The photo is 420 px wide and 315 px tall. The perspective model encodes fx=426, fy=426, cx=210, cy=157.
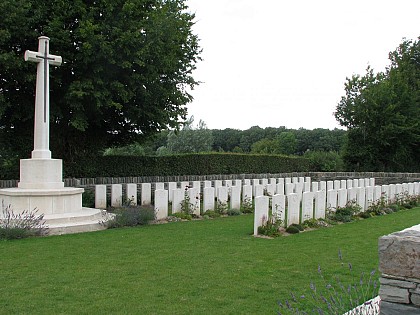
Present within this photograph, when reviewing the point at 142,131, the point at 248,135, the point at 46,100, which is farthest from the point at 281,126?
the point at 46,100

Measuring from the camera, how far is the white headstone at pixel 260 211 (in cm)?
857

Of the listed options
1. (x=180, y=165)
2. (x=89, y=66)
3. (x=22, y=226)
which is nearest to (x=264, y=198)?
(x=22, y=226)

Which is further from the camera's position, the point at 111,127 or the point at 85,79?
the point at 111,127

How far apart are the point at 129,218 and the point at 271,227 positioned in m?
3.33

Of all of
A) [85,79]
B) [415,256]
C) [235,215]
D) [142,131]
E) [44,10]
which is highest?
[44,10]

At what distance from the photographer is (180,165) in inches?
686

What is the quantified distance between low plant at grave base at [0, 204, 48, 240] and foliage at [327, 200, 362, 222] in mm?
6938

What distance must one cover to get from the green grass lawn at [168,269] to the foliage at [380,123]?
625 inches

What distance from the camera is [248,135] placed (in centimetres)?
6266

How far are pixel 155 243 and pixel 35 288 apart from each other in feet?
9.68

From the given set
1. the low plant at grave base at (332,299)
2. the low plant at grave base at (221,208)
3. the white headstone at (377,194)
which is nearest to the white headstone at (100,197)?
the low plant at grave base at (221,208)

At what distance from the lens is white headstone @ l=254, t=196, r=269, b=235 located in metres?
8.57

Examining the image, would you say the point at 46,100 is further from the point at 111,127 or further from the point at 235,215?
the point at 235,215

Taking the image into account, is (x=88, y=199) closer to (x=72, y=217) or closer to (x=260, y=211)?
(x=72, y=217)
